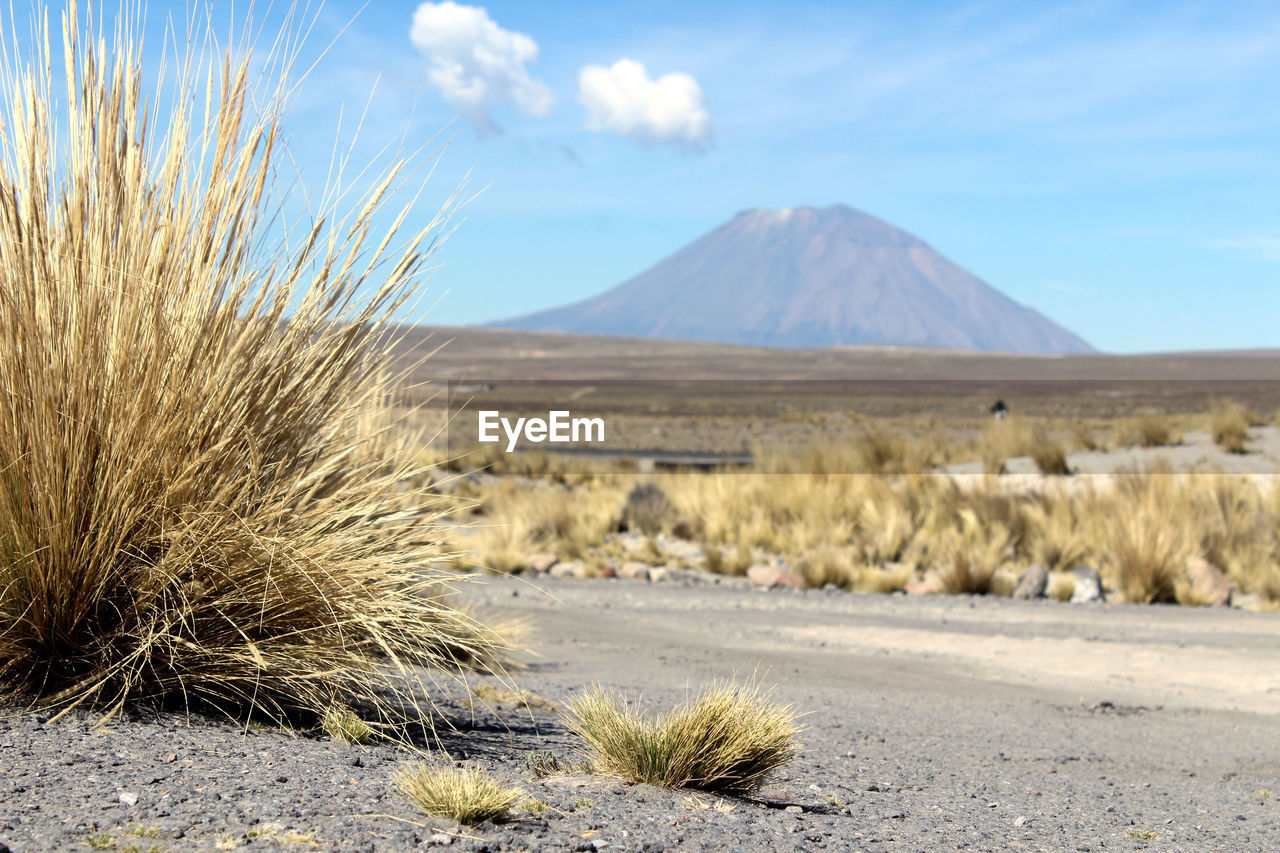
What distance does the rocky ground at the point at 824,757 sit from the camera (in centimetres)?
281

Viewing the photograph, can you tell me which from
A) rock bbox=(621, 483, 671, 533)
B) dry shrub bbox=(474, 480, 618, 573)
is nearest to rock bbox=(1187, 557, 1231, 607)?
dry shrub bbox=(474, 480, 618, 573)

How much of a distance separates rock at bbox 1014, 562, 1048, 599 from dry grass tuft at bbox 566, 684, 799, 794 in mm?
7704

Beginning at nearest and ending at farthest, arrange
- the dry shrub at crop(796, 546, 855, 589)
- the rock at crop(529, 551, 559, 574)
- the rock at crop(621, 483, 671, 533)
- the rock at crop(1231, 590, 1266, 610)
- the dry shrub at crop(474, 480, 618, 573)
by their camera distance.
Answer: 1. the rock at crop(1231, 590, 1266, 610)
2. the dry shrub at crop(796, 546, 855, 589)
3. the dry shrub at crop(474, 480, 618, 573)
4. the rock at crop(529, 551, 559, 574)
5. the rock at crop(621, 483, 671, 533)

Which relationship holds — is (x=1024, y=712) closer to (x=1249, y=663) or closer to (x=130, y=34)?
(x=1249, y=663)

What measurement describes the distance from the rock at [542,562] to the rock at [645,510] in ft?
7.21

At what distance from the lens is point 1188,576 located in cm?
1059

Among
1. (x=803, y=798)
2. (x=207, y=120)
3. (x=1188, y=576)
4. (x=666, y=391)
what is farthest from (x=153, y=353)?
(x=666, y=391)

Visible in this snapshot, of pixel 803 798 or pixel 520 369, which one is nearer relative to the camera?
pixel 803 798

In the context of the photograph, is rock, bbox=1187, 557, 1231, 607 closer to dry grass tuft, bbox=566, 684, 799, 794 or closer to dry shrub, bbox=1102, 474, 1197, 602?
dry shrub, bbox=1102, 474, 1197, 602

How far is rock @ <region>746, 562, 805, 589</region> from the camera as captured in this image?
11406 mm

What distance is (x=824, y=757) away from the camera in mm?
4375

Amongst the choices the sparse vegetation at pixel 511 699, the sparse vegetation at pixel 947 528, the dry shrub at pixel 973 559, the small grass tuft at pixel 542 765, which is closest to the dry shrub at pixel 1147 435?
the sparse vegetation at pixel 947 528

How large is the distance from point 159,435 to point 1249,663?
707cm

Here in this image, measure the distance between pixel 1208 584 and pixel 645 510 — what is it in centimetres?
702
